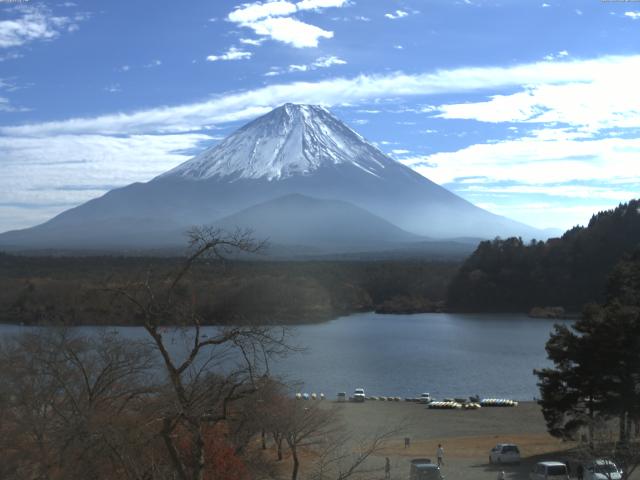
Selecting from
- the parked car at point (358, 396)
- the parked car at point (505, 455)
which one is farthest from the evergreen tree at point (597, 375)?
the parked car at point (358, 396)

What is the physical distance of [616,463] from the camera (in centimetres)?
909

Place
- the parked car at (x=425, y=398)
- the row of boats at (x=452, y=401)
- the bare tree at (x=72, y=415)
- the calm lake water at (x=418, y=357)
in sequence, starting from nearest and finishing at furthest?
the bare tree at (x=72, y=415) < the row of boats at (x=452, y=401) < the parked car at (x=425, y=398) < the calm lake water at (x=418, y=357)

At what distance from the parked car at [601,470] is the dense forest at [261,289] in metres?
15.6

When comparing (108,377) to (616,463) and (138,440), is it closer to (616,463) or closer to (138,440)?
(138,440)

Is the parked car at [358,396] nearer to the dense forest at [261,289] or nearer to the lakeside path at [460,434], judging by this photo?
the lakeside path at [460,434]

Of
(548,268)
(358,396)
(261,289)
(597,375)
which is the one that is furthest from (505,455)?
(548,268)

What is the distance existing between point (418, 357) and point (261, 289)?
920 cm

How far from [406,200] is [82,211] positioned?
73654mm

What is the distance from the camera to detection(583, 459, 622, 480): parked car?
8.69 meters

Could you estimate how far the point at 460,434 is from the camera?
1923 cm

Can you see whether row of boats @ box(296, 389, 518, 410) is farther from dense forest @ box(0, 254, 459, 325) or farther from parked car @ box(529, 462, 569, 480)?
parked car @ box(529, 462, 569, 480)

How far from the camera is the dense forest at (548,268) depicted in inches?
2318

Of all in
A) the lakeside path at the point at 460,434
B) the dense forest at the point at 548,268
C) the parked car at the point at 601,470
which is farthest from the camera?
the dense forest at the point at 548,268

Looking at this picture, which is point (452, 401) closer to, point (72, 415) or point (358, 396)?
point (358, 396)
